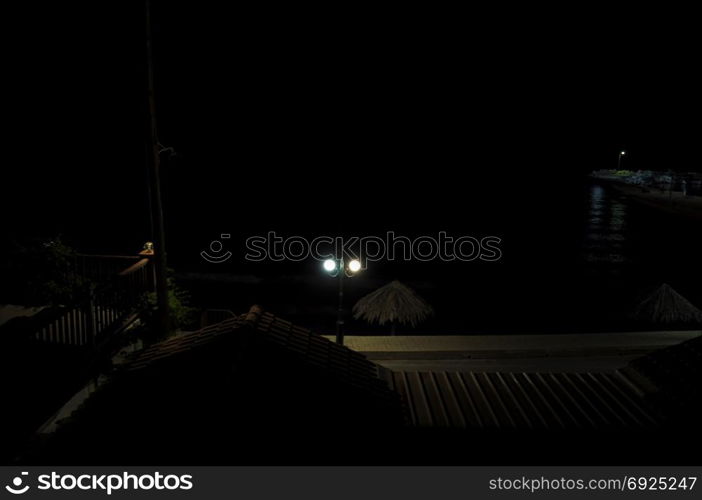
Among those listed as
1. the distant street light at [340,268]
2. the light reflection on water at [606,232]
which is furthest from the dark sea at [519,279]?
the distant street light at [340,268]

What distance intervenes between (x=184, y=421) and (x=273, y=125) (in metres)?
160

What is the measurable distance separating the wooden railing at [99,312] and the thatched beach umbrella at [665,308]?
1560 centimetres

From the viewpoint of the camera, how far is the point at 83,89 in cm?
6788

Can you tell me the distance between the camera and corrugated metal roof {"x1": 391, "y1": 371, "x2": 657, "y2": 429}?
741cm

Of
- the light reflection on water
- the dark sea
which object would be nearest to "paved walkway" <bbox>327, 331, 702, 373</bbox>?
the dark sea

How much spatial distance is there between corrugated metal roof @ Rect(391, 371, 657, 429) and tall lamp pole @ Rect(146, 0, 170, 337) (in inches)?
190

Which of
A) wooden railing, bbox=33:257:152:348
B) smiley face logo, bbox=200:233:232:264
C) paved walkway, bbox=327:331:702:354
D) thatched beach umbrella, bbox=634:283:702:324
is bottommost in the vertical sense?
smiley face logo, bbox=200:233:232:264

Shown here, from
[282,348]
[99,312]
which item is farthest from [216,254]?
[282,348]

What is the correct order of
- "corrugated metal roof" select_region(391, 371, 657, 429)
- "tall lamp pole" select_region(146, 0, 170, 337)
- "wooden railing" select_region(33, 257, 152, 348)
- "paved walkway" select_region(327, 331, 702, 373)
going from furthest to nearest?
"paved walkway" select_region(327, 331, 702, 373), "tall lamp pole" select_region(146, 0, 170, 337), "wooden railing" select_region(33, 257, 152, 348), "corrugated metal roof" select_region(391, 371, 657, 429)

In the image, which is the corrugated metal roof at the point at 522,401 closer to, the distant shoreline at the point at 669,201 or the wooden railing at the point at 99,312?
the wooden railing at the point at 99,312

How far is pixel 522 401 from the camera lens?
8.07 meters

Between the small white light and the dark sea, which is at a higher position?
the small white light

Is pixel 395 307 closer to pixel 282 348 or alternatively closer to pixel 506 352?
pixel 506 352

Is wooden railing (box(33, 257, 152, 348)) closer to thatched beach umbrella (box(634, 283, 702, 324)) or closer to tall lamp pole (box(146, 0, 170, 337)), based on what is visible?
tall lamp pole (box(146, 0, 170, 337))
